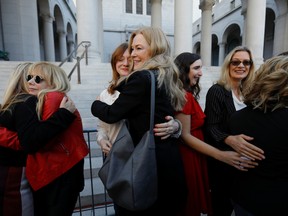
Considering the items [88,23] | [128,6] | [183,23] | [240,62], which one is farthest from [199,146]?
[128,6]

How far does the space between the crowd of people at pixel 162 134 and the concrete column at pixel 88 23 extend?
784 centimetres

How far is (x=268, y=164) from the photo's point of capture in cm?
138

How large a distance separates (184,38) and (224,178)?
9341 millimetres

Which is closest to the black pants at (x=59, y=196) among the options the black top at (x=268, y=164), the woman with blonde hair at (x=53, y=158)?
the woman with blonde hair at (x=53, y=158)

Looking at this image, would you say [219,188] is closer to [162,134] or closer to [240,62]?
[162,134]

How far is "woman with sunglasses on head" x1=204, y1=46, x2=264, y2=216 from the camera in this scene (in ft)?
6.63

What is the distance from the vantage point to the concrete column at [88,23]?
9.16 meters

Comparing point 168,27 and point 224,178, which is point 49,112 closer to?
point 224,178

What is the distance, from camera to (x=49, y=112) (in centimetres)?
166

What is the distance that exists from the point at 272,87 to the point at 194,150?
0.93 metres

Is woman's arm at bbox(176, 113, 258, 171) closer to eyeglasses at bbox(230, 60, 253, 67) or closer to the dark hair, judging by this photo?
the dark hair

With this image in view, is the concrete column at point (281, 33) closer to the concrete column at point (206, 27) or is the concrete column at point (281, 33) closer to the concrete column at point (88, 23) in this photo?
the concrete column at point (206, 27)

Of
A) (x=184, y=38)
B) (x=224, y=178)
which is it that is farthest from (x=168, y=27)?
(x=224, y=178)

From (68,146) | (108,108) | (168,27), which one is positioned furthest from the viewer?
(168,27)
